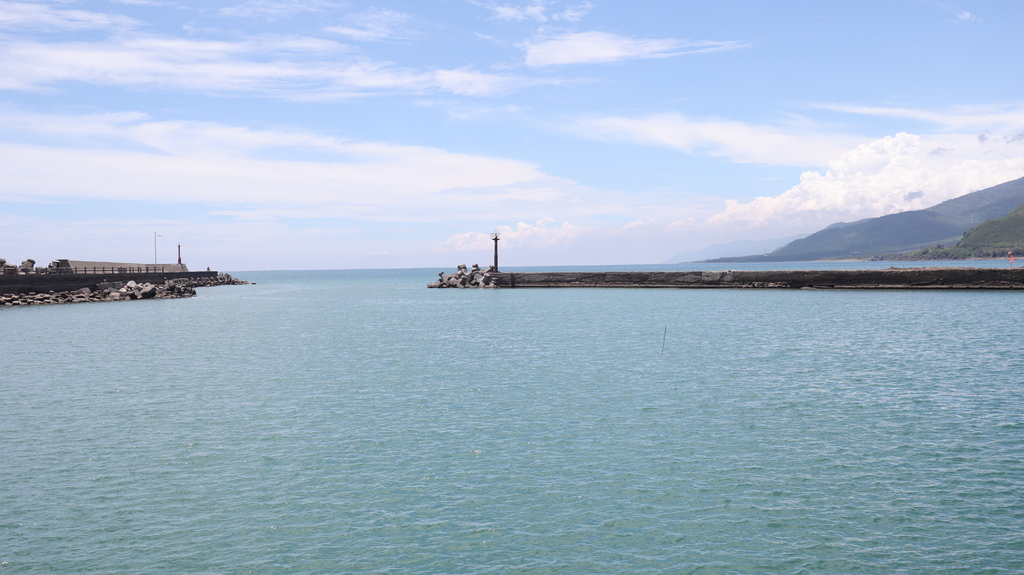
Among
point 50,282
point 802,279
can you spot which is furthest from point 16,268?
point 802,279

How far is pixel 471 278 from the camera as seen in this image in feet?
250

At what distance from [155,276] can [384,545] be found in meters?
74.3

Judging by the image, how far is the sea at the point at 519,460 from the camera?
7.41 meters

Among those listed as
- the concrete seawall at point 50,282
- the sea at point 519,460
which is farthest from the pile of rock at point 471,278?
the sea at point 519,460

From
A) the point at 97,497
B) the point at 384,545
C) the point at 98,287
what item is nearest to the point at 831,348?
the point at 384,545

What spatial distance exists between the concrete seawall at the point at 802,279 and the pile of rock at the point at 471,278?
3.75 feet

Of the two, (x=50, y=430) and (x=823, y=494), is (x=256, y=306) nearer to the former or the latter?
(x=50, y=430)

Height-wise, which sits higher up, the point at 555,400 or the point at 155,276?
the point at 155,276

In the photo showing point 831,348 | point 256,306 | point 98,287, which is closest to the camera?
point 831,348

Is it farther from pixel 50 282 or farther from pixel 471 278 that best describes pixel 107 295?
pixel 471 278

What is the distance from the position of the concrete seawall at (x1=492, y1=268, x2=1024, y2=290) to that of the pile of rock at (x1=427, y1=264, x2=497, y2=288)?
1.14 m

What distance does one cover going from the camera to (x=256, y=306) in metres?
53.6

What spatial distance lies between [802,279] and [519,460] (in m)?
54.8

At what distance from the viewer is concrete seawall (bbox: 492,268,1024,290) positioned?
51.0 m
